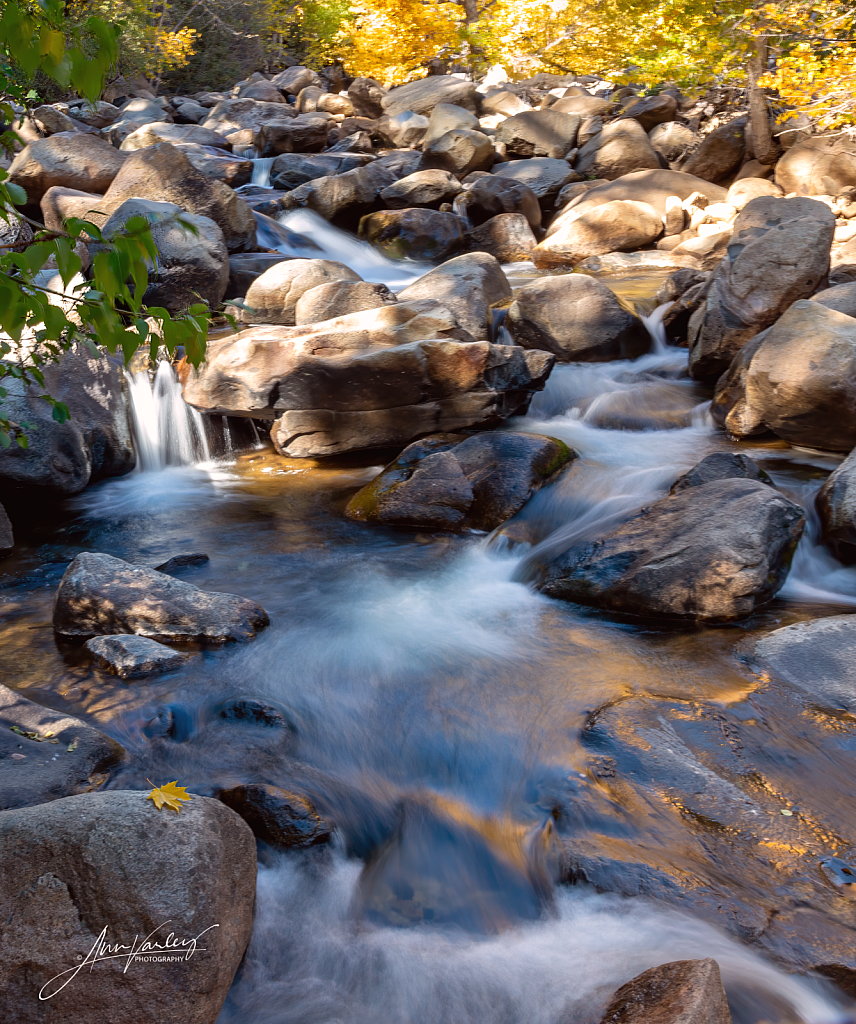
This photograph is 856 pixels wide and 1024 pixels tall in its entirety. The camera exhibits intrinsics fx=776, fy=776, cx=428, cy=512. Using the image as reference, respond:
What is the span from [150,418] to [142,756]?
184 inches

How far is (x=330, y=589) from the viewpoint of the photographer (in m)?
5.31

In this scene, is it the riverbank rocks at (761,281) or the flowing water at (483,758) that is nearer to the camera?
the flowing water at (483,758)

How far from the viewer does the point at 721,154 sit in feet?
54.2

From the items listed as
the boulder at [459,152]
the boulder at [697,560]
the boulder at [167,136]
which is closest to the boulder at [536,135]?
the boulder at [459,152]

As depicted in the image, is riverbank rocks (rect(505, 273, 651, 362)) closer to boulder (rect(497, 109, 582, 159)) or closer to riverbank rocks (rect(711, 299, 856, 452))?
riverbank rocks (rect(711, 299, 856, 452))

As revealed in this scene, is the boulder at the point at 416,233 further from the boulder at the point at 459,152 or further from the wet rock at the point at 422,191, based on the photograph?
the boulder at the point at 459,152

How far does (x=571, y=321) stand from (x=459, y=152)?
33.3 feet

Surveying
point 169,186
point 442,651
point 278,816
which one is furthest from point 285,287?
point 278,816

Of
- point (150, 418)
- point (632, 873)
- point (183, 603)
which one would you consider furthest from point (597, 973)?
point (150, 418)

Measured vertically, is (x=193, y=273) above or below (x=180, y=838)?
above

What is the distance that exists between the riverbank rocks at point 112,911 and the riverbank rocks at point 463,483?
3860 mm

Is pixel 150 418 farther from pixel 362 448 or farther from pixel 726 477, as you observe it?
pixel 726 477

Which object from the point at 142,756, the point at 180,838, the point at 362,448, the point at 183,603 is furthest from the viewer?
the point at 362,448

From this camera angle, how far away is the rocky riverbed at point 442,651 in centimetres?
251
